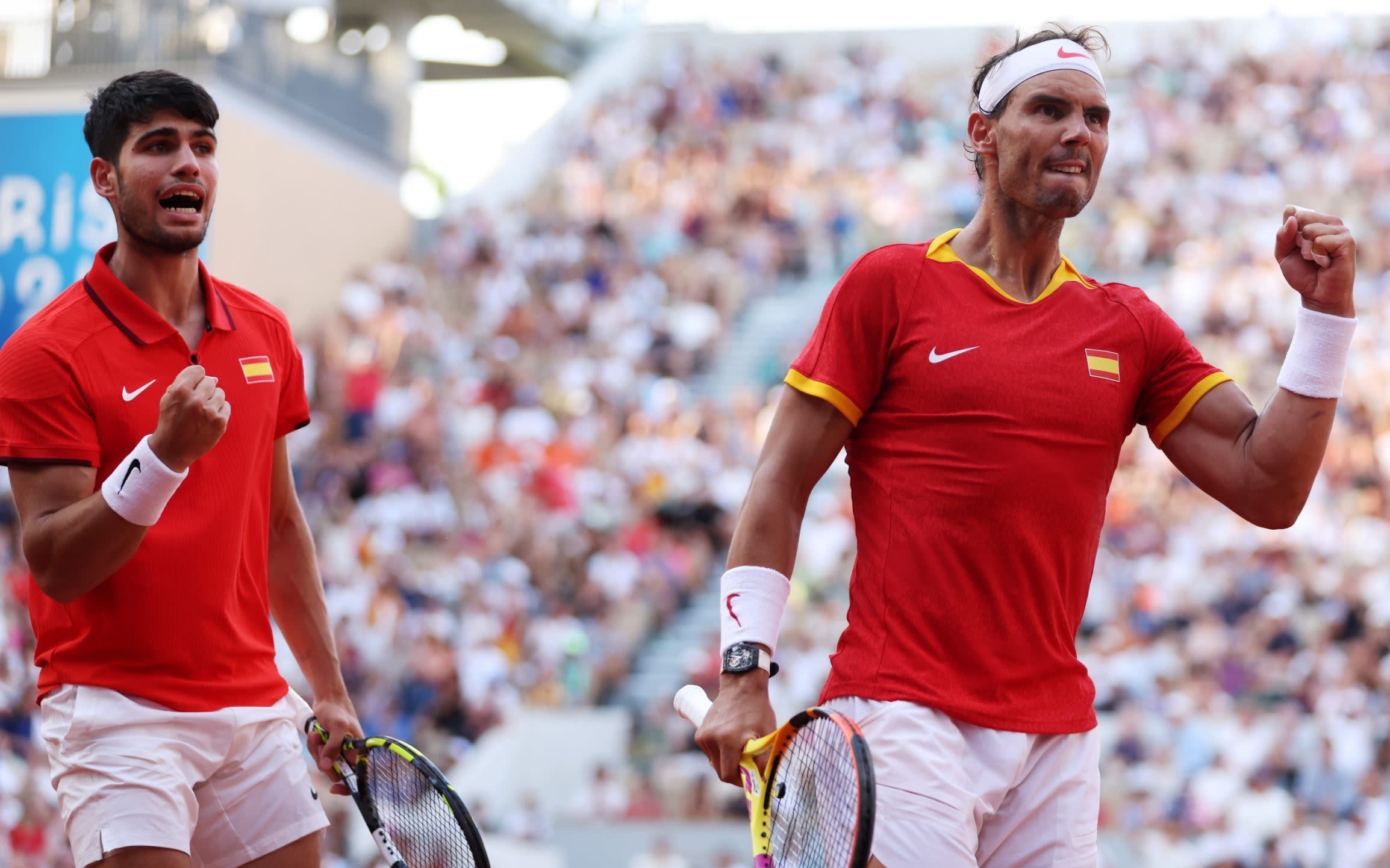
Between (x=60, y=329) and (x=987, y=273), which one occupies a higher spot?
(x=987, y=273)

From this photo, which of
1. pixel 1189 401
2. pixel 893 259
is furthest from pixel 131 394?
pixel 1189 401

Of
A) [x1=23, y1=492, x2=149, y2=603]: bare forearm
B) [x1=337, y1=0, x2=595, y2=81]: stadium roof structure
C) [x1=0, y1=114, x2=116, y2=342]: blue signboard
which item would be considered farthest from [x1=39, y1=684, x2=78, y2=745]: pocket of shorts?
[x1=337, y1=0, x2=595, y2=81]: stadium roof structure

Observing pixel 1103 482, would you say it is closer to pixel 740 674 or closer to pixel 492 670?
pixel 740 674

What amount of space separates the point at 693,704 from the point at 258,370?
1310mm

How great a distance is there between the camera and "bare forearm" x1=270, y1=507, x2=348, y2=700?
4.17m

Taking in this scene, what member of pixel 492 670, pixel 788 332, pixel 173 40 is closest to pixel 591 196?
pixel 788 332

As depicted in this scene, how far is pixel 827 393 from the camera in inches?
135

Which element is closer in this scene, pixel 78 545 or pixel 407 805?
pixel 78 545

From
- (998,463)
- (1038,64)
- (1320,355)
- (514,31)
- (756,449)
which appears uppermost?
(514,31)

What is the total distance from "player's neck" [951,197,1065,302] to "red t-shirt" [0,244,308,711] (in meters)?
1.68

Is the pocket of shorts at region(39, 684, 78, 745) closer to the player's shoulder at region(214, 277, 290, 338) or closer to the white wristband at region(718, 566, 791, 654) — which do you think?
the player's shoulder at region(214, 277, 290, 338)

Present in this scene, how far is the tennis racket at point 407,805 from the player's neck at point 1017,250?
5.29 feet

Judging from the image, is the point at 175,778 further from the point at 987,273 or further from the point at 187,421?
the point at 987,273

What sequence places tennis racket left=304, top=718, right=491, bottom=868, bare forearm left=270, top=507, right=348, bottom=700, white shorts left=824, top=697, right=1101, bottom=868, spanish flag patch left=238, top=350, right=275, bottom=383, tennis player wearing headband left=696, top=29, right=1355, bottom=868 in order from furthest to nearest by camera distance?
bare forearm left=270, top=507, right=348, bottom=700 < spanish flag patch left=238, top=350, right=275, bottom=383 < tennis racket left=304, top=718, right=491, bottom=868 < tennis player wearing headband left=696, top=29, right=1355, bottom=868 < white shorts left=824, top=697, right=1101, bottom=868
